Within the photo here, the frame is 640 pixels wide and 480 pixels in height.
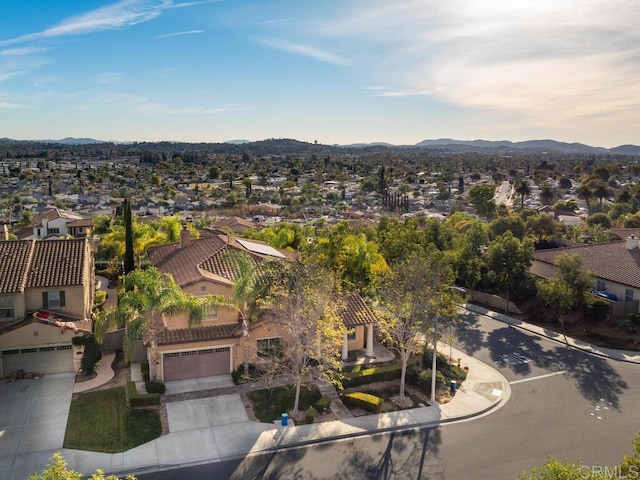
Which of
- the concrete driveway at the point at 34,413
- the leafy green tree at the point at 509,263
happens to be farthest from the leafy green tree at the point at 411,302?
the concrete driveway at the point at 34,413

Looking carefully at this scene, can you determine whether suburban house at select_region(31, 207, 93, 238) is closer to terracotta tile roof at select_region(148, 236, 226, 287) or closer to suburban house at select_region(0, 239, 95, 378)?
terracotta tile roof at select_region(148, 236, 226, 287)

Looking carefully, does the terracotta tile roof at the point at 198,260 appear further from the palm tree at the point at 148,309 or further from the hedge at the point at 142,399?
the hedge at the point at 142,399

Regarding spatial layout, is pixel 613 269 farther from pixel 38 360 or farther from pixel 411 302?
pixel 38 360

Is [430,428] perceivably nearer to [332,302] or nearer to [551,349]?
[332,302]

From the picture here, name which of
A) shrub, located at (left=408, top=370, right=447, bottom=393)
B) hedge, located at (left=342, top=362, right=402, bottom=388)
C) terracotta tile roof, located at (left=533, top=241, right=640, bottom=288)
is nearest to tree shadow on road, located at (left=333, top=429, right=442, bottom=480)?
shrub, located at (left=408, top=370, right=447, bottom=393)

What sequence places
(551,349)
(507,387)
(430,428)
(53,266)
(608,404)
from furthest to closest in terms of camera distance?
(551,349)
(53,266)
(507,387)
(608,404)
(430,428)

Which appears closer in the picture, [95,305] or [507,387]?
[507,387]

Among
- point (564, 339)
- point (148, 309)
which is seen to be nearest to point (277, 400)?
point (148, 309)

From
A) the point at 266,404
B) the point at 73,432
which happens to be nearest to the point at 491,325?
the point at 266,404
